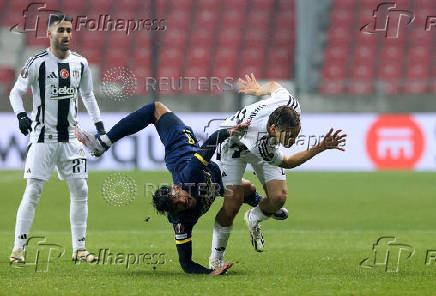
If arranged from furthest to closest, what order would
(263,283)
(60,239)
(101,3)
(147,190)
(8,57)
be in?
(101,3)
(8,57)
(147,190)
(60,239)
(263,283)

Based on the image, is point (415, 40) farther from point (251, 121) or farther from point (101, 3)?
point (251, 121)

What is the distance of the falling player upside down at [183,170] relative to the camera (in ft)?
25.8

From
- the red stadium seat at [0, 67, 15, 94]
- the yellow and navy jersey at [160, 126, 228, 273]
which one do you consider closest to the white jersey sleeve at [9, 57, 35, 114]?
the yellow and navy jersey at [160, 126, 228, 273]

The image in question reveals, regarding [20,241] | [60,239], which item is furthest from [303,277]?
[60,239]

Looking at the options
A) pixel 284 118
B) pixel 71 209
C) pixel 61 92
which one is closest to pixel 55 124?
pixel 61 92

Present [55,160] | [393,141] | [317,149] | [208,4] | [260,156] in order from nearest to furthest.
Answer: [317,149] < [260,156] < [55,160] < [393,141] < [208,4]

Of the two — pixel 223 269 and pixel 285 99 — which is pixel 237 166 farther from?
pixel 223 269

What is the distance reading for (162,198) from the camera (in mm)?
7793

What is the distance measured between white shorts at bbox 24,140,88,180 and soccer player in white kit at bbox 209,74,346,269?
1.50 m

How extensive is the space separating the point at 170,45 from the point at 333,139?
67.6 ft

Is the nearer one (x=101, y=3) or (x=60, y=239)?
(x=60, y=239)

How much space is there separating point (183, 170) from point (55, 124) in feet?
5.34

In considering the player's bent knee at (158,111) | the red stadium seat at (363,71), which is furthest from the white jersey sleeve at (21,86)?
the red stadium seat at (363,71)

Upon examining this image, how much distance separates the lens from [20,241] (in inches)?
346
